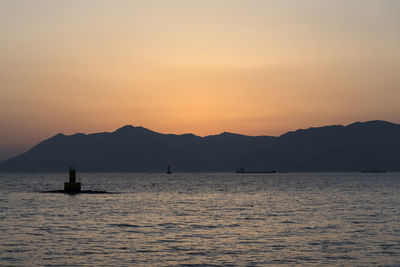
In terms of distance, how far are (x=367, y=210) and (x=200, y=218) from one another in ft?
84.7

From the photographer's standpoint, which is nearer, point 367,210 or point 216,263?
point 216,263

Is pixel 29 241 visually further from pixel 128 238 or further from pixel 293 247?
pixel 293 247

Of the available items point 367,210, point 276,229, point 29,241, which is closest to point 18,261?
point 29,241

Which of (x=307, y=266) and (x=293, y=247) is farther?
(x=293, y=247)

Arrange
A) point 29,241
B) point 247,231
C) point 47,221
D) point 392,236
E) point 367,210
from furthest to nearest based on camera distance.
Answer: point 367,210
point 47,221
point 247,231
point 392,236
point 29,241

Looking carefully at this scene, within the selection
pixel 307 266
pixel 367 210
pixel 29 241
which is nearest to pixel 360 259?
pixel 307 266

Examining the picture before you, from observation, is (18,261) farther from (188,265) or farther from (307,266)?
(307,266)

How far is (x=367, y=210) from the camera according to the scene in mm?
75000

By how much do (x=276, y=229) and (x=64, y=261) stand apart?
23364 mm

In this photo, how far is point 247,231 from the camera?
49.9m

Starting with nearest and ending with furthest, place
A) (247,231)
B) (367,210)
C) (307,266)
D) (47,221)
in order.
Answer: (307,266) < (247,231) < (47,221) < (367,210)

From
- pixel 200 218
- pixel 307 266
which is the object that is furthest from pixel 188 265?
pixel 200 218

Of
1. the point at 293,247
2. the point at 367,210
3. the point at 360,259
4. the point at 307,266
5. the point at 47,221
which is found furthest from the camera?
the point at 367,210

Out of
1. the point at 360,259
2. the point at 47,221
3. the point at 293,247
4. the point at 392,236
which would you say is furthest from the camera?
the point at 47,221
